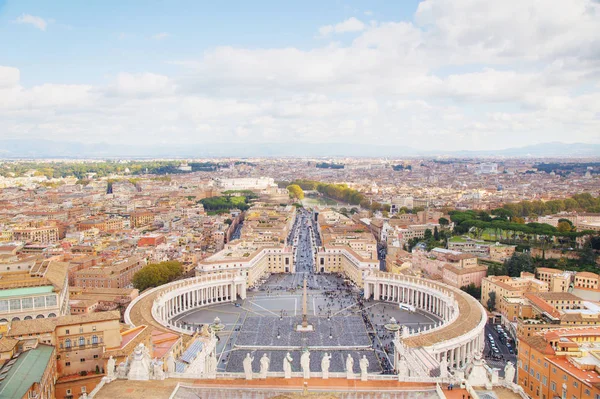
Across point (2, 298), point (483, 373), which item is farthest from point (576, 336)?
point (2, 298)

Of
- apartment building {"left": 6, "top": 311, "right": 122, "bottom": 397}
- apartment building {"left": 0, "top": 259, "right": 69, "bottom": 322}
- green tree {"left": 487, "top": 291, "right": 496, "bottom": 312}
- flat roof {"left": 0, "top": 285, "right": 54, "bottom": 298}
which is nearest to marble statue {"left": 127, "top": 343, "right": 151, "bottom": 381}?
apartment building {"left": 6, "top": 311, "right": 122, "bottom": 397}

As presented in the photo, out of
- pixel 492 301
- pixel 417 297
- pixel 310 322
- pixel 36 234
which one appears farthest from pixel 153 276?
pixel 36 234

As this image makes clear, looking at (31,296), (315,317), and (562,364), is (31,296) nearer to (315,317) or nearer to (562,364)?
(315,317)

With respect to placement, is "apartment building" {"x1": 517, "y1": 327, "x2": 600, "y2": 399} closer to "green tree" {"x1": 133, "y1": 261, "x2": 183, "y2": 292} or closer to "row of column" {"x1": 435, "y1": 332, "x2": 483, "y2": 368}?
"row of column" {"x1": 435, "y1": 332, "x2": 483, "y2": 368}

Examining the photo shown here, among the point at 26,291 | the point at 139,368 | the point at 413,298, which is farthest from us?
the point at 413,298

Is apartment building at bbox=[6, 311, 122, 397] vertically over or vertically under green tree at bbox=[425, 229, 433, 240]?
over

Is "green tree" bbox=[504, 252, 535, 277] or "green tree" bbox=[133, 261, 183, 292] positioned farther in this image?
"green tree" bbox=[504, 252, 535, 277]
